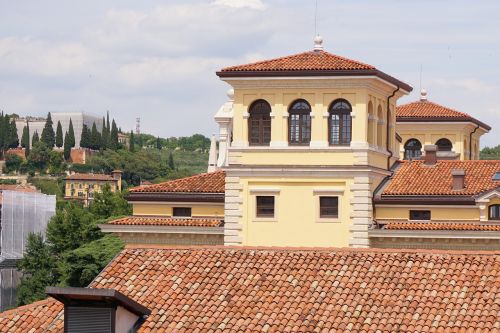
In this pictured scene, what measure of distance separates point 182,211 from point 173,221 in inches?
41.6

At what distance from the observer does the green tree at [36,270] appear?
121750mm

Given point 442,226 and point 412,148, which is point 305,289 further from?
point 412,148

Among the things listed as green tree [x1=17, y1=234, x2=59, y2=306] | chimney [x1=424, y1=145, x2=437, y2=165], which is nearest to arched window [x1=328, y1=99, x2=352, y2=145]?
chimney [x1=424, y1=145, x2=437, y2=165]

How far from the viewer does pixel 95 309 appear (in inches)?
1160

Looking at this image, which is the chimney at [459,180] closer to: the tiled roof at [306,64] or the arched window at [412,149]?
the tiled roof at [306,64]

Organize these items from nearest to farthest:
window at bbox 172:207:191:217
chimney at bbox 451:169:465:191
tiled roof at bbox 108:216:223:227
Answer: chimney at bbox 451:169:465:191
tiled roof at bbox 108:216:223:227
window at bbox 172:207:191:217

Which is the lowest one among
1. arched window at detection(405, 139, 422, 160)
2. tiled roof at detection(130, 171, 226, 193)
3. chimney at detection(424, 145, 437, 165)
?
tiled roof at detection(130, 171, 226, 193)

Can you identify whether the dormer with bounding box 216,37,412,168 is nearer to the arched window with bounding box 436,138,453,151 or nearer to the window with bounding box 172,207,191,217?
the window with bounding box 172,207,191,217

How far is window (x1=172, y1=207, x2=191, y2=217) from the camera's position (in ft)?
220

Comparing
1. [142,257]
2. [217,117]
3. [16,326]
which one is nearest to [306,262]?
[142,257]

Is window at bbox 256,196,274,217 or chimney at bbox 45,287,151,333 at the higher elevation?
window at bbox 256,196,274,217

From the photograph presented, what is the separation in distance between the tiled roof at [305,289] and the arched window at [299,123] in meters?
29.9

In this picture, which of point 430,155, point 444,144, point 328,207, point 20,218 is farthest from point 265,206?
point 20,218

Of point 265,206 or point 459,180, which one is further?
point 459,180
